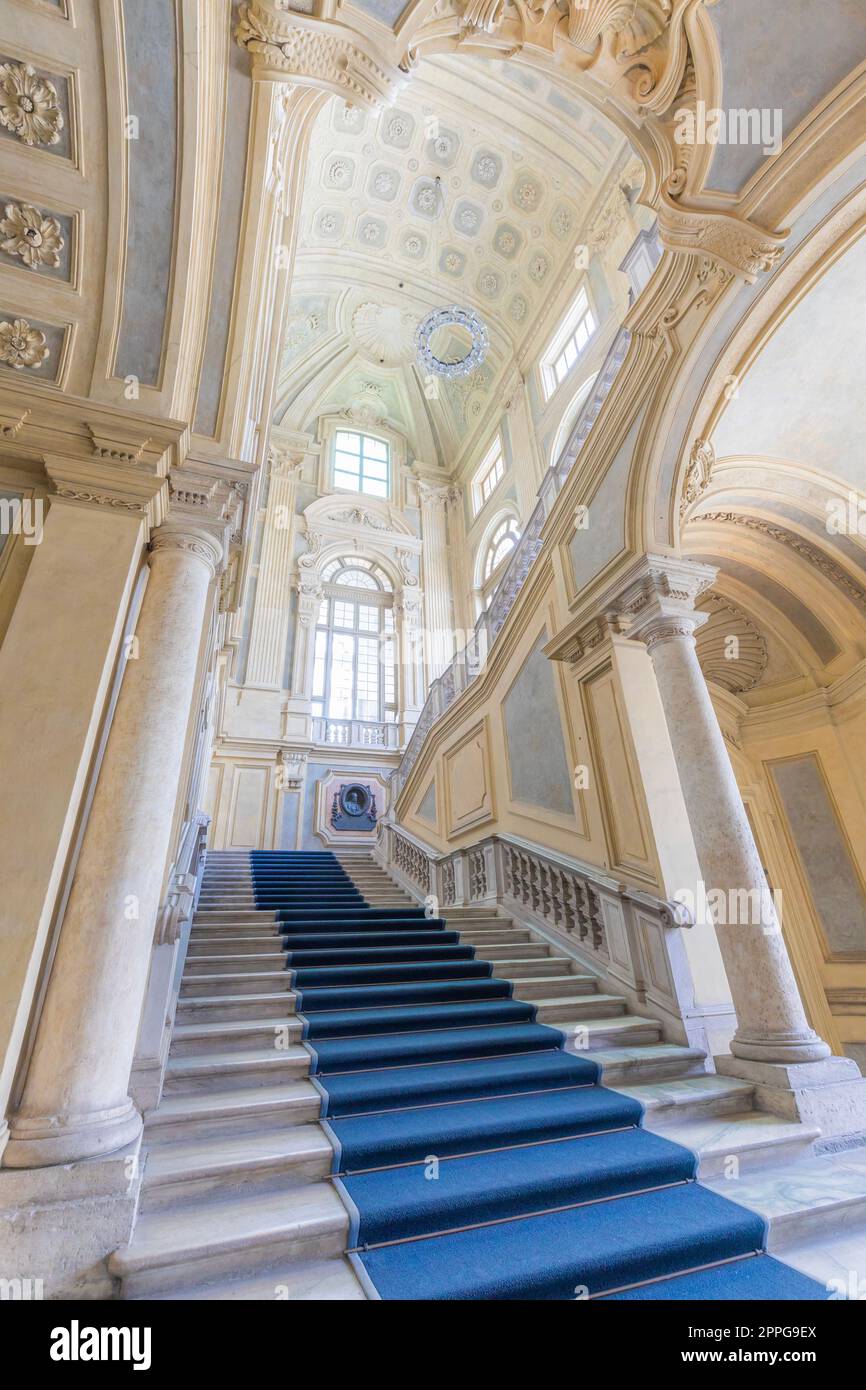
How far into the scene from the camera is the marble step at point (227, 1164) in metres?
2.17

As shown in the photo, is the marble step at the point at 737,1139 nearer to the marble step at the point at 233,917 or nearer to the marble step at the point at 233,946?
the marble step at the point at 233,946

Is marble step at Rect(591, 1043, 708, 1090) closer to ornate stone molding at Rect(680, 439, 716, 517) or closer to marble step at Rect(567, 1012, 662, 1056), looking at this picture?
marble step at Rect(567, 1012, 662, 1056)

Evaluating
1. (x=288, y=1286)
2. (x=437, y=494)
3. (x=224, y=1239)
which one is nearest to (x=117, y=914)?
(x=224, y=1239)

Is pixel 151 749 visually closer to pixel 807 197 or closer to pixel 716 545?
pixel 807 197

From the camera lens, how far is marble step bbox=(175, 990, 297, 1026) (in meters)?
3.46

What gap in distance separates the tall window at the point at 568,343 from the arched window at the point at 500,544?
9.19ft

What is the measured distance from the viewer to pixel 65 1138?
2.07 metres

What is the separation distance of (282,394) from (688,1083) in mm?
17159

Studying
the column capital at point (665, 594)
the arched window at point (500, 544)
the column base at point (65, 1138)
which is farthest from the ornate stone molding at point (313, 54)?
the arched window at point (500, 544)

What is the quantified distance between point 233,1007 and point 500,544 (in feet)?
40.5

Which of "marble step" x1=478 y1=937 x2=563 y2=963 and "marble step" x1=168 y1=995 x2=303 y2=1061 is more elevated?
"marble step" x1=478 y1=937 x2=563 y2=963

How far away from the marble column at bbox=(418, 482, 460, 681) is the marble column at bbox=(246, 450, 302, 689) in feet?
11.5

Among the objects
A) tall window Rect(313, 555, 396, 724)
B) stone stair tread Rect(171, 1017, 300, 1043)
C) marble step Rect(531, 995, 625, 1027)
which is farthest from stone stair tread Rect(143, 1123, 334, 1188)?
tall window Rect(313, 555, 396, 724)

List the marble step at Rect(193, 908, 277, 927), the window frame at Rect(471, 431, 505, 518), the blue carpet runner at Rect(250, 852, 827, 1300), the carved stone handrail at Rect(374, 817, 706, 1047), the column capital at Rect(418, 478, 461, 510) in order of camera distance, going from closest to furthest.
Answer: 1. the blue carpet runner at Rect(250, 852, 827, 1300)
2. the carved stone handrail at Rect(374, 817, 706, 1047)
3. the marble step at Rect(193, 908, 277, 927)
4. the window frame at Rect(471, 431, 505, 518)
5. the column capital at Rect(418, 478, 461, 510)
